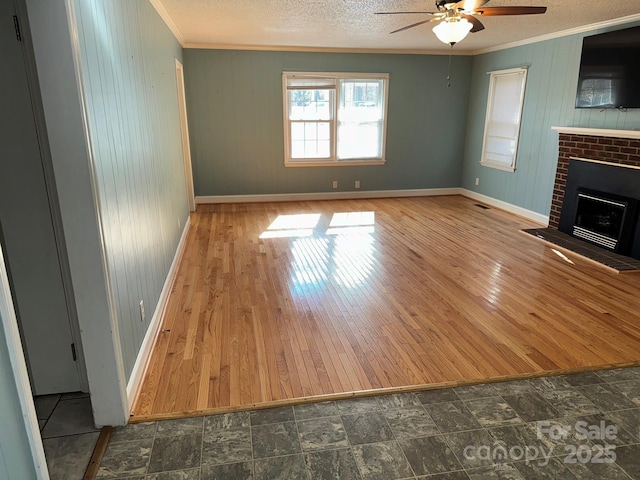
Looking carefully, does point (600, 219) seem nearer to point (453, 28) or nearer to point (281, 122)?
point (453, 28)

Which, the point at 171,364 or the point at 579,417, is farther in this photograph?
the point at 171,364

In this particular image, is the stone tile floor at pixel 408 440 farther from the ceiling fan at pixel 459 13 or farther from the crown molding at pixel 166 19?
the crown molding at pixel 166 19

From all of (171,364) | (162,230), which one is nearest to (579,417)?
(171,364)

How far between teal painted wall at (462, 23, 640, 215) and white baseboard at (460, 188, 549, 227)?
2.5 inches

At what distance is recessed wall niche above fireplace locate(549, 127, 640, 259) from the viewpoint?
439cm

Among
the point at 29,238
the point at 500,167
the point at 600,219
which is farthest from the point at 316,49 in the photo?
the point at 29,238

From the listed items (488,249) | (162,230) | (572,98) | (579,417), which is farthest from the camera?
(572,98)

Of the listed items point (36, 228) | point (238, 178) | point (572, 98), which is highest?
point (572, 98)

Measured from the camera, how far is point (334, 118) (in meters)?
7.14

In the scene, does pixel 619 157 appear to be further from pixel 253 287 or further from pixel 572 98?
pixel 253 287

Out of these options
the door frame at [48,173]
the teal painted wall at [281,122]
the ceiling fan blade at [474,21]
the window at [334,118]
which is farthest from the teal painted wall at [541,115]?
the door frame at [48,173]

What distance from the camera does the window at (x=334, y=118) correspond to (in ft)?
22.8

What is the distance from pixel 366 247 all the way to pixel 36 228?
11.3 feet

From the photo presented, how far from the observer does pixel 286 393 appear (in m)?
2.31
